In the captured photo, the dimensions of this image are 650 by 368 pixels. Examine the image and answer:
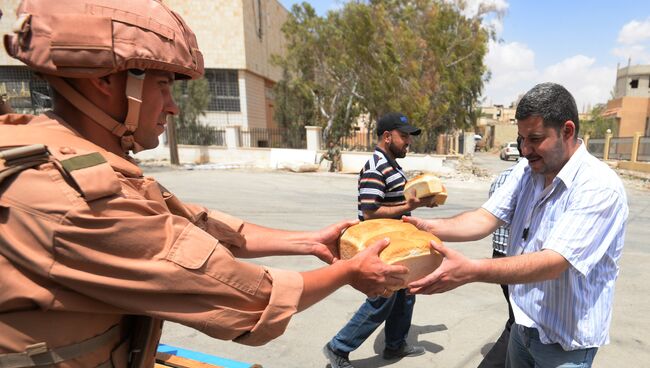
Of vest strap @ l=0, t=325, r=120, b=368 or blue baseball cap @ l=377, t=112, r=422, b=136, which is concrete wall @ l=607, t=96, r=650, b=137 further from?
vest strap @ l=0, t=325, r=120, b=368

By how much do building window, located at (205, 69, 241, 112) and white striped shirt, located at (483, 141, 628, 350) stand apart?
2542 cm

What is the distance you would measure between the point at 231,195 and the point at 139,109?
10.0m

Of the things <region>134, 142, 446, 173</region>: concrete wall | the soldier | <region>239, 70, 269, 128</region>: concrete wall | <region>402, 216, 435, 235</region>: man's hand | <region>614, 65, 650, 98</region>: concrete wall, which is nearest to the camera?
the soldier

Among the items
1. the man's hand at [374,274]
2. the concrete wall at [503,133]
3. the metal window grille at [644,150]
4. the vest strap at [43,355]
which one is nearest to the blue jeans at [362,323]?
the man's hand at [374,274]

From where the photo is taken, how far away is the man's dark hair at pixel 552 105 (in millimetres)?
1695

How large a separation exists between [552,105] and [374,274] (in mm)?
1108

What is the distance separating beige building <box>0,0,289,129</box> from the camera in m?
24.3

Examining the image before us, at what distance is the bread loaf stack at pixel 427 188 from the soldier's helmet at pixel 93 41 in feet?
7.22

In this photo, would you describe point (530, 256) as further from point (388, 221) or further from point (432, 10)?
point (432, 10)

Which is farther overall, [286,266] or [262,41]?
[262,41]

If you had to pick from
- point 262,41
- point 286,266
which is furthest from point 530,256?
point 262,41

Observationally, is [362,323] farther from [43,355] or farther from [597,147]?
[597,147]

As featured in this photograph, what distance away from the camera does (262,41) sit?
2775cm

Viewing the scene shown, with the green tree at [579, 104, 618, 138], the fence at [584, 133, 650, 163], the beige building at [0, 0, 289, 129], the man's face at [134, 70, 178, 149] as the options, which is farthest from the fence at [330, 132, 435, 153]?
the green tree at [579, 104, 618, 138]
